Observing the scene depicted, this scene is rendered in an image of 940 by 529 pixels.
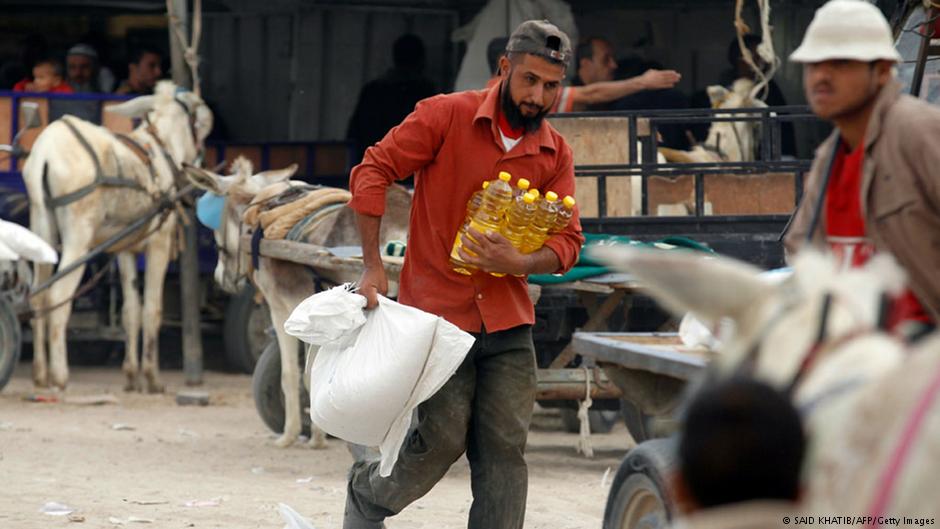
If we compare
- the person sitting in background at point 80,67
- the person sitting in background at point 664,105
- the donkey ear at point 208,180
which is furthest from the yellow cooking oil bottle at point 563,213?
the person sitting in background at point 80,67

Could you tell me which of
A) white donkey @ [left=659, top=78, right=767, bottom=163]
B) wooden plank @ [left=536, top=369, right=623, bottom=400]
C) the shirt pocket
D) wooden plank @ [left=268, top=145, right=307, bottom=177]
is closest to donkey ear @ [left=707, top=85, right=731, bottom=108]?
white donkey @ [left=659, top=78, right=767, bottom=163]

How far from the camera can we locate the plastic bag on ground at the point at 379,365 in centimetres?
527

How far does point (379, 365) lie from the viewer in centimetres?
539

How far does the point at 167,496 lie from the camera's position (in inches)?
309

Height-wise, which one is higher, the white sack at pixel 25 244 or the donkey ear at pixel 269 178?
the donkey ear at pixel 269 178

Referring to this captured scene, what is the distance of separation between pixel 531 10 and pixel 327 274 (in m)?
4.36

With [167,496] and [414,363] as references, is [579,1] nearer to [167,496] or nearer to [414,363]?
[167,496]

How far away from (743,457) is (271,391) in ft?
25.7

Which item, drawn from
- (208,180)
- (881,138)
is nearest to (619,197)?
(208,180)

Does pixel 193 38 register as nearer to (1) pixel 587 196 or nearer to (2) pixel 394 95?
(2) pixel 394 95

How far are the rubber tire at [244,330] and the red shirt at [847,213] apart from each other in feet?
32.0

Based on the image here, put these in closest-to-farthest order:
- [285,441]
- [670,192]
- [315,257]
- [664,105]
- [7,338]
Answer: [315,257]
[670,192]
[285,441]
[664,105]
[7,338]

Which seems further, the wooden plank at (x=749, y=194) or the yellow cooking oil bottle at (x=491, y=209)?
the wooden plank at (x=749, y=194)

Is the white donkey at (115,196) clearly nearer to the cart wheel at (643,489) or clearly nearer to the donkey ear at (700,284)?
the cart wheel at (643,489)
